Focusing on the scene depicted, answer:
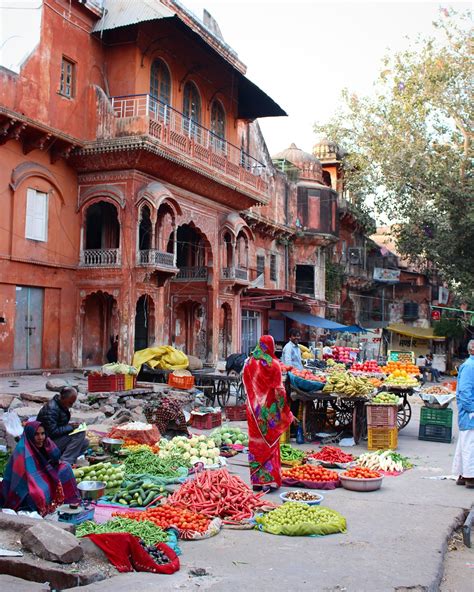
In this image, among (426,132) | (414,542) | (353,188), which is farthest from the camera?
(353,188)

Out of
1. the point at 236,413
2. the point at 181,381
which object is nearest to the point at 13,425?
the point at 236,413

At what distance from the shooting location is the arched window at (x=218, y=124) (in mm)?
23375

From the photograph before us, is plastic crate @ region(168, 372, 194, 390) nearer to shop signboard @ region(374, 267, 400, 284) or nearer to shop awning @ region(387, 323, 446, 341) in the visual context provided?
shop awning @ region(387, 323, 446, 341)

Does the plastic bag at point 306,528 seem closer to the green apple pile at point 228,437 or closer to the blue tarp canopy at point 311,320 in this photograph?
the green apple pile at point 228,437

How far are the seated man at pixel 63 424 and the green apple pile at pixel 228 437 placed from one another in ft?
9.60

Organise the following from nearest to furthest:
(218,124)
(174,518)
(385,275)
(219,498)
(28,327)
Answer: (174,518) → (219,498) → (28,327) → (218,124) → (385,275)

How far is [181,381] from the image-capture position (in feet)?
48.9

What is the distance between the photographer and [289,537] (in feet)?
19.3

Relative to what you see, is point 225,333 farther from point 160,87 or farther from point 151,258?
point 160,87

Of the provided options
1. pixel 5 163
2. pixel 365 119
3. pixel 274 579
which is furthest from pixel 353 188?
pixel 274 579

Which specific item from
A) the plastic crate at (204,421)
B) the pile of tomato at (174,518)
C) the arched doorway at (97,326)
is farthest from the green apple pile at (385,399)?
the arched doorway at (97,326)

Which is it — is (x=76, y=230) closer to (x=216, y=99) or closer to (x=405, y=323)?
(x=216, y=99)

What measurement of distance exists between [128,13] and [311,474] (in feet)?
48.2

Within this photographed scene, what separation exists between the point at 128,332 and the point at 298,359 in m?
6.13
